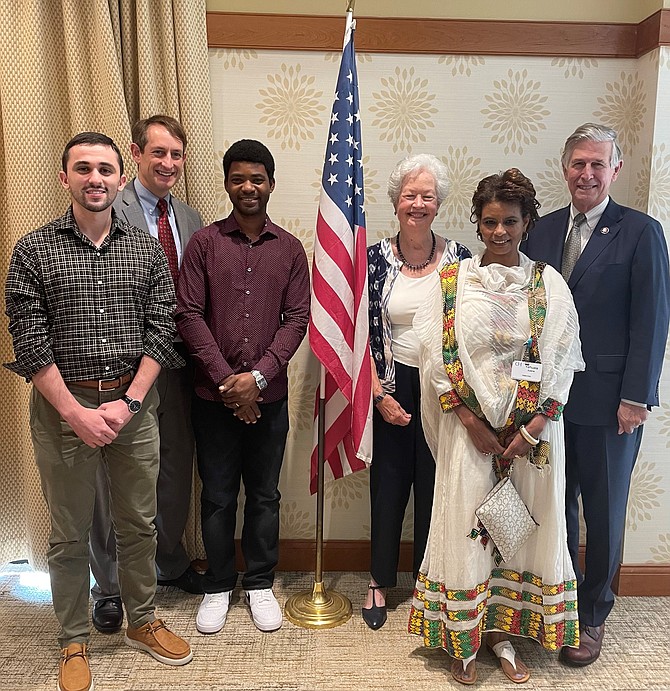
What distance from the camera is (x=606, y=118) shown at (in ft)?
9.05

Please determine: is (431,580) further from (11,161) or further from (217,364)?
(11,161)

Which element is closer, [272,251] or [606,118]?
[272,251]

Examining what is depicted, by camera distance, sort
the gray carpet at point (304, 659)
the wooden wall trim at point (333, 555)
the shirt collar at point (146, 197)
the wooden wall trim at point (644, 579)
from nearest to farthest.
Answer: the gray carpet at point (304, 659) → the shirt collar at point (146, 197) → the wooden wall trim at point (644, 579) → the wooden wall trim at point (333, 555)

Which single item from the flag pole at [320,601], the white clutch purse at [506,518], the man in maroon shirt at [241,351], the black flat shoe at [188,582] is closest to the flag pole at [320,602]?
the flag pole at [320,601]

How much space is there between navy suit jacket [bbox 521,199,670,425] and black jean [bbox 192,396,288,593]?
110cm

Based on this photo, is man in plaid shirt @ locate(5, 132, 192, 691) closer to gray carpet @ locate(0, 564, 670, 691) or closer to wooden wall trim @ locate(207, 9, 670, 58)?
gray carpet @ locate(0, 564, 670, 691)

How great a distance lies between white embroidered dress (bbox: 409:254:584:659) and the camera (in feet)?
6.68

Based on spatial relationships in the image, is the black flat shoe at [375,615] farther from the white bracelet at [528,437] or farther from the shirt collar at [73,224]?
the shirt collar at [73,224]

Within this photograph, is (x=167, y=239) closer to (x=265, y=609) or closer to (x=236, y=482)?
(x=236, y=482)

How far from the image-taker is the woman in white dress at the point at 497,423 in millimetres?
2033

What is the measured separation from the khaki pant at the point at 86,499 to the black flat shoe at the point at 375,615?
819mm

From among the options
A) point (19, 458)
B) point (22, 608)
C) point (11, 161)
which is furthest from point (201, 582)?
point (11, 161)

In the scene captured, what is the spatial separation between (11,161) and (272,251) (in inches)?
43.6

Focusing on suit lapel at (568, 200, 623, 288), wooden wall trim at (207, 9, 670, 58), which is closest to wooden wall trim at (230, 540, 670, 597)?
suit lapel at (568, 200, 623, 288)
